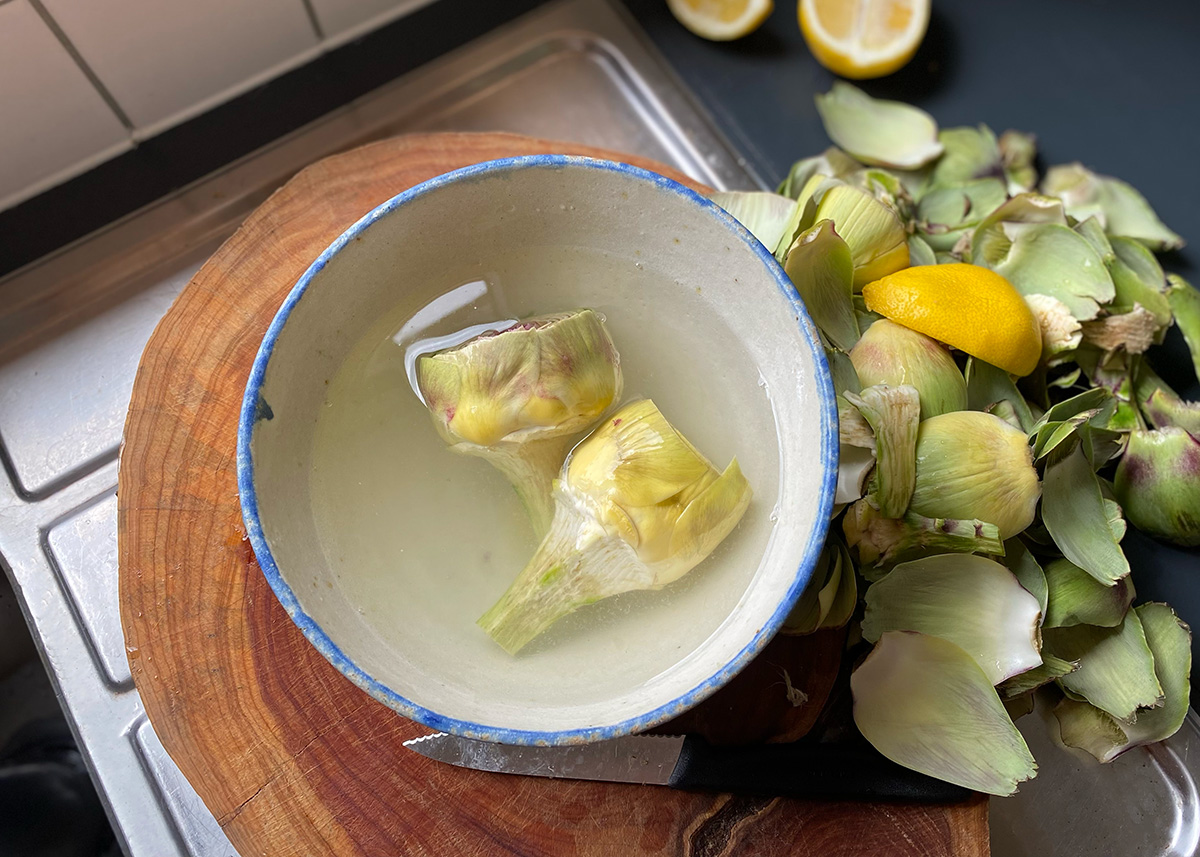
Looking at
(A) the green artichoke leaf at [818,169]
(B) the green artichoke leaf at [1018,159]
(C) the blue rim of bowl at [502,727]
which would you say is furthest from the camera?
(B) the green artichoke leaf at [1018,159]

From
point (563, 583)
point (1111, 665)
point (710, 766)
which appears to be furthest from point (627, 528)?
point (1111, 665)

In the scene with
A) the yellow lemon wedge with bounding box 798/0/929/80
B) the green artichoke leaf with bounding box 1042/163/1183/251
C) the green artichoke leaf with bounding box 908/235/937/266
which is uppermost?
the yellow lemon wedge with bounding box 798/0/929/80

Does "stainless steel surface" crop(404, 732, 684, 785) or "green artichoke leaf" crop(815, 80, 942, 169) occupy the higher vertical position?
"green artichoke leaf" crop(815, 80, 942, 169)

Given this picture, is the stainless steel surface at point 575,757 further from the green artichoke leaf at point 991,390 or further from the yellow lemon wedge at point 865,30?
the yellow lemon wedge at point 865,30

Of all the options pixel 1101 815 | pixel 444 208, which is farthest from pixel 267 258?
pixel 1101 815

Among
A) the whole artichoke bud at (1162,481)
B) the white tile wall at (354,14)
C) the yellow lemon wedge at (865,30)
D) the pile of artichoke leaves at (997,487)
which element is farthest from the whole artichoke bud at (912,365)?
the white tile wall at (354,14)

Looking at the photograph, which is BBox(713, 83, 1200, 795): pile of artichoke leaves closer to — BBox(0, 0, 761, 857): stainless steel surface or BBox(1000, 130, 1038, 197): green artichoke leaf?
BBox(1000, 130, 1038, 197): green artichoke leaf

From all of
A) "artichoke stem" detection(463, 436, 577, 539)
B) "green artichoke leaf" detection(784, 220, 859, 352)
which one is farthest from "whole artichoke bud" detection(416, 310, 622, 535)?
"green artichoke leaf" detection(784, 220, 859, 352)
